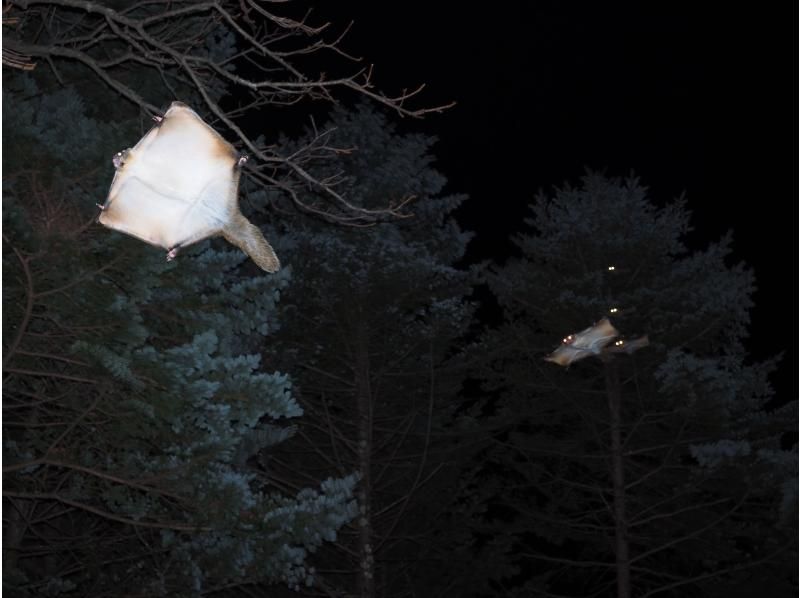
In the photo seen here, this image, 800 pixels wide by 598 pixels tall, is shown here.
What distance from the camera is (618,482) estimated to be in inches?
593

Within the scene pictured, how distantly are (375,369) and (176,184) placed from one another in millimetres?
12336

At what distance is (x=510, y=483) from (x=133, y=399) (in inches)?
449

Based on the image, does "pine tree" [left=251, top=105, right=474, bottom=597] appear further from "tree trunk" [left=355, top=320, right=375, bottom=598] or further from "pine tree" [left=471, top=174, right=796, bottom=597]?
"pine tree" [left=471, top=174, right=796, bottom=597]

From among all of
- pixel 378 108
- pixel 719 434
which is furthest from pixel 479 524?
pixel 378 108

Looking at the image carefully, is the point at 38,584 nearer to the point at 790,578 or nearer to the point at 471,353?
the point at 471,353

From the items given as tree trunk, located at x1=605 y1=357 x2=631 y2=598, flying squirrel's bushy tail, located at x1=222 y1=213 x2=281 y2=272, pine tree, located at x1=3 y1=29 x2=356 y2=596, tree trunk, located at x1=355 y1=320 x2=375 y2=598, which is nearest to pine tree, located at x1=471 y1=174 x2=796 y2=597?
tree trunk, located at x1=605 y1=357 x2=631 y2=598

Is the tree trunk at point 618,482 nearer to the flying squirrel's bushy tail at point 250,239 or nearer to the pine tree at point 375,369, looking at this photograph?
the pine tree at point 375,369

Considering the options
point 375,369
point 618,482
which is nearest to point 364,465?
point 375,369

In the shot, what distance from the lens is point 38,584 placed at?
7777mm

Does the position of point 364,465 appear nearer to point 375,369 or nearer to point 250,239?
point 375,369

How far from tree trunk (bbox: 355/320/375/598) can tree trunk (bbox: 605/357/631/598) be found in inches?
151

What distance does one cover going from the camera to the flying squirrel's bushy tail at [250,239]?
2869 mm

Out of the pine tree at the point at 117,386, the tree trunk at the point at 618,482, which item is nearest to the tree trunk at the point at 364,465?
the tree trunk at the point at 618,482

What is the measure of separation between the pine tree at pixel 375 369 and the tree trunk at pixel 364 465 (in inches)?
0.7
